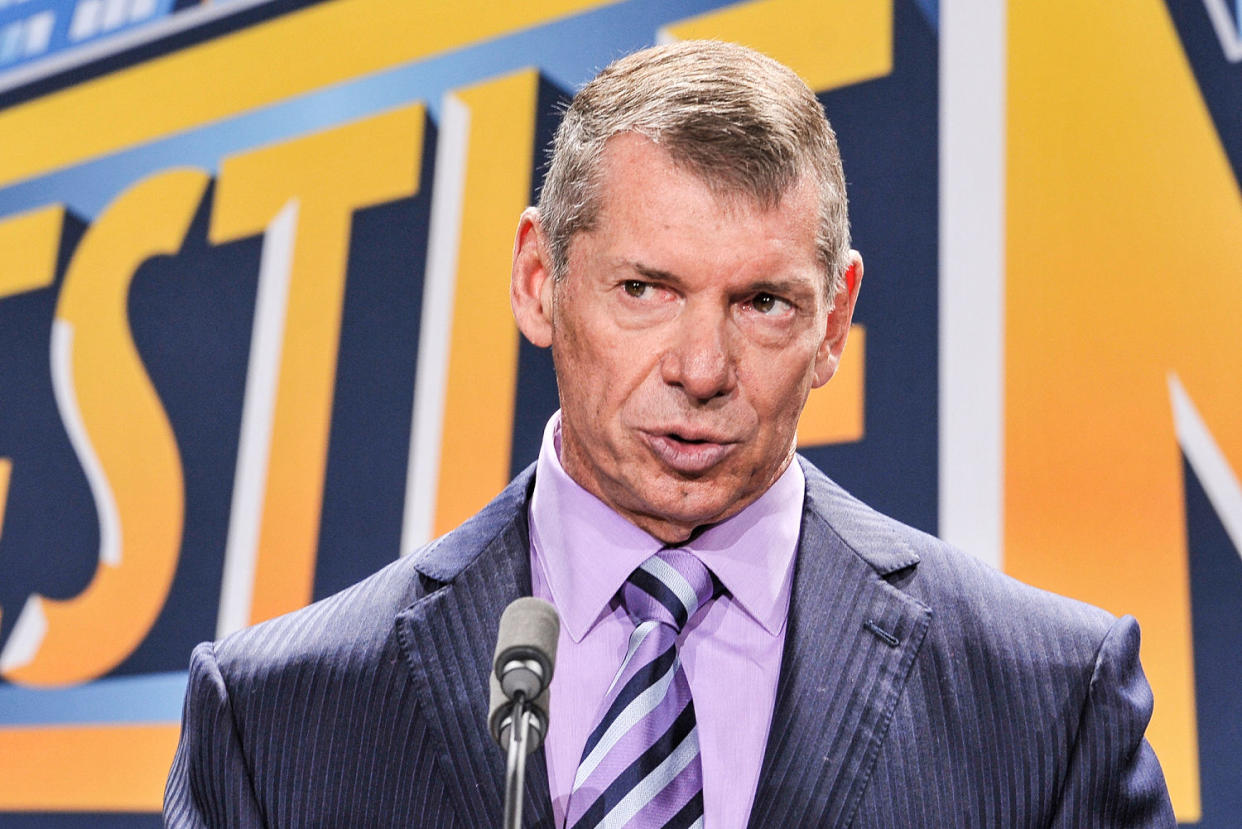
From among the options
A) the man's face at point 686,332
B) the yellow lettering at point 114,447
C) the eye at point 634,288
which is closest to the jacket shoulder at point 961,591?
the man's face at point 686,332

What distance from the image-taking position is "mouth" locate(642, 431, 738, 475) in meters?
1.43

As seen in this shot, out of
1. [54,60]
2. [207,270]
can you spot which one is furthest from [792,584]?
[54,60]

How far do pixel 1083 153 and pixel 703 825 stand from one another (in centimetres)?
140

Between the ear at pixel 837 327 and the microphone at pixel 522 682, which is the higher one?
the ear at pixel 837 327

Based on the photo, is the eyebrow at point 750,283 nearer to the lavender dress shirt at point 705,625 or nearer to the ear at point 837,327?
the ear at point 837,327

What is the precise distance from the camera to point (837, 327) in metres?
1.61

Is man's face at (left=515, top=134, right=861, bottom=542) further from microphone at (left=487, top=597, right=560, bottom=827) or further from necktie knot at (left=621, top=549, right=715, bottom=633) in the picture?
microphone at (left=487, top=597, right=560, bottom=827)

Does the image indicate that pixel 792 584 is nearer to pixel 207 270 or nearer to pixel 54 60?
pixel 207 270

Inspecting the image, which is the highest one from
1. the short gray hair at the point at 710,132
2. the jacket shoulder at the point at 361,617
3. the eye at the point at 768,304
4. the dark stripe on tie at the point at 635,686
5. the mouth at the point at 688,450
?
the short gray hair at the point at 710,132

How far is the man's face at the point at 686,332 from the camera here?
141cm

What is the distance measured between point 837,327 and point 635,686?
51 centimetres

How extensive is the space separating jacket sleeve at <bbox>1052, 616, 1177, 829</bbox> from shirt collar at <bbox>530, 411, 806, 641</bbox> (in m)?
0.36

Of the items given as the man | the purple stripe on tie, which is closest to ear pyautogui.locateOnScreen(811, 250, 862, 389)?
the man

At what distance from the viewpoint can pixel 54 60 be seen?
11.8 ft
